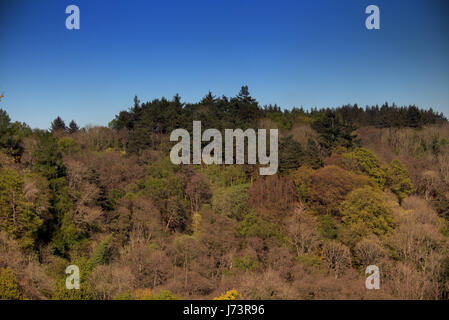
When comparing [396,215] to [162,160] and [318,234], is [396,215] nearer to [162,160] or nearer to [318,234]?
[318,234]

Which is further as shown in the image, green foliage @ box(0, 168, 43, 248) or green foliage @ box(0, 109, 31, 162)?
green foliage @ box(0, 109, 31, 162)

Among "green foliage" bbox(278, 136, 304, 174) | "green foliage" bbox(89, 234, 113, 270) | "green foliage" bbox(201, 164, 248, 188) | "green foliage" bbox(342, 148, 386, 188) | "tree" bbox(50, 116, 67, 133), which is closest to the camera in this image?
"green foliage" bbox(89, 234, 113, 270)

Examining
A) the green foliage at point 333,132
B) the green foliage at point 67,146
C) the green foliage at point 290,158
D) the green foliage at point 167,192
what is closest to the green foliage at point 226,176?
the green foliage at point 167,192

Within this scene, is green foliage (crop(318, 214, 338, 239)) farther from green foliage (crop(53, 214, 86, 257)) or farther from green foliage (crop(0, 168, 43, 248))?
green foliage (crop(0, 168, 43, 248))

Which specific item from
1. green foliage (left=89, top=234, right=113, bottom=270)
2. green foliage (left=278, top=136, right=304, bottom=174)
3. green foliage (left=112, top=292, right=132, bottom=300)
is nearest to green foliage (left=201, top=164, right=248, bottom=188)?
green foliage (left=278, top=136, right=304, bottom=174)

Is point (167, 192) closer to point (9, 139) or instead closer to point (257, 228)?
point (257, 228)

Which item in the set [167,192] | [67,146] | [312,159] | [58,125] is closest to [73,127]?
[58,125]
